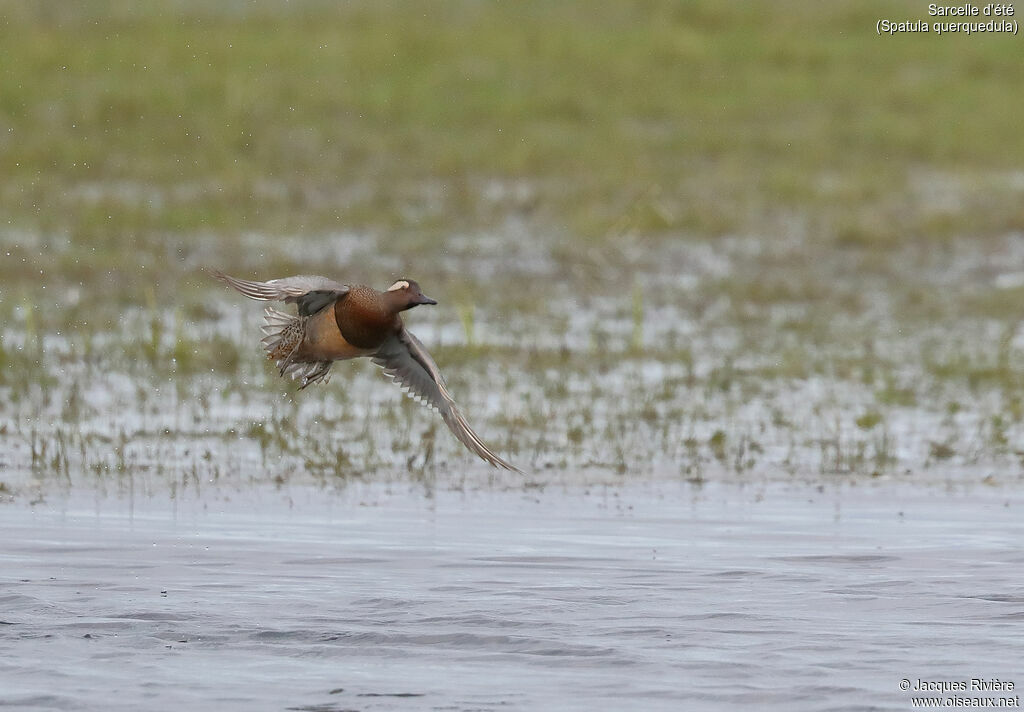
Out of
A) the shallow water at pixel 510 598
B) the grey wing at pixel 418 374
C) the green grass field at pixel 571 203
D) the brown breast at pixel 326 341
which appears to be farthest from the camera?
the green grass field at pixel 571 203

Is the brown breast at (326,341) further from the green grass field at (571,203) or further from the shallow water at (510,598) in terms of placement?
the green grass field at (571,203)

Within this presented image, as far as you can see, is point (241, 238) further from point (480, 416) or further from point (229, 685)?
point (229, 685)

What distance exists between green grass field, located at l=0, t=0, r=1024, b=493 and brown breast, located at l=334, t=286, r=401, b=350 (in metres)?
3.11

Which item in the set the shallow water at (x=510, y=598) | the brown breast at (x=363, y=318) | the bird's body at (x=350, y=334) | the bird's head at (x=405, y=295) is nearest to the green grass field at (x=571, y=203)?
the shallow water at (x=510, y=598)

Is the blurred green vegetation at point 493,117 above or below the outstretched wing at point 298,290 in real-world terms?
above

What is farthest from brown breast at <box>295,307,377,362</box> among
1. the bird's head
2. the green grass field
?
the green grass field

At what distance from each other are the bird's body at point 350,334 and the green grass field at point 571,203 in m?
2.54

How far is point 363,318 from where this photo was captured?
7555 mm

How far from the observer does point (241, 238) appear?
1942 cm

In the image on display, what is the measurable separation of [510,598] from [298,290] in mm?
1638

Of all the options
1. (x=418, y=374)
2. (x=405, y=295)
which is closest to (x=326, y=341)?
(x=405, y=295)

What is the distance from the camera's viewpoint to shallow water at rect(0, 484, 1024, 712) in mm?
6520

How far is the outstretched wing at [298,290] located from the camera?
739 centimetres

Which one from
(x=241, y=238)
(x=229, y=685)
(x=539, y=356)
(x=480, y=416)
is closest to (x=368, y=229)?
(x=241, y=238)
